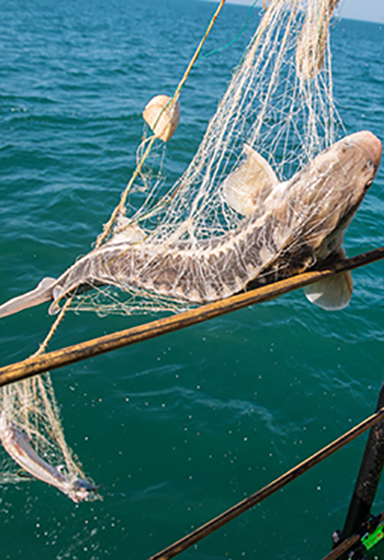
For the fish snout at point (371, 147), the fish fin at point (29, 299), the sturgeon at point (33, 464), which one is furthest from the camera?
the sturgeon at point (33, 464)

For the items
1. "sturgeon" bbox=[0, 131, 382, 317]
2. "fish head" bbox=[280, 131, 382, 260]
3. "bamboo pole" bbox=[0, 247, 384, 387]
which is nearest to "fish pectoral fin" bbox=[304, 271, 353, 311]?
"sturgeon" bbox=[0, 131, 382, 317]

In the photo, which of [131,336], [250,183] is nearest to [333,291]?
[250,183]

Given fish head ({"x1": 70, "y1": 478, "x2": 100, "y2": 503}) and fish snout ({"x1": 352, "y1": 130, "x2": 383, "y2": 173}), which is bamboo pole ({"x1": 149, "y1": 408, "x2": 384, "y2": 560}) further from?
fish head ({"x1": 70, "y1": 478, "x2": 100, "y2": 503})

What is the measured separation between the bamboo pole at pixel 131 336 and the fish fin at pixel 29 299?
2050 millimetres

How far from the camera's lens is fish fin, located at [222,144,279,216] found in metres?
3.28

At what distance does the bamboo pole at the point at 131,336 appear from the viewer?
131 centimetres

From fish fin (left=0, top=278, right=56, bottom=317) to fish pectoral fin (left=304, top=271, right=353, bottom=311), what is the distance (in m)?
1.87

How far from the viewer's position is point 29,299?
343cm

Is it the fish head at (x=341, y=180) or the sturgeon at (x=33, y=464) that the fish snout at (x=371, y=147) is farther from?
the sturgeon at (x=33, y=464)


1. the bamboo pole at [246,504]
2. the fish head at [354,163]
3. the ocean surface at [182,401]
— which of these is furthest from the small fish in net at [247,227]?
the bamboo pole at [246,504]

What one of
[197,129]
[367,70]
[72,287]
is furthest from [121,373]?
[367,70]

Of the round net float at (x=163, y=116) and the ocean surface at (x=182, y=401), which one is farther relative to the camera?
the ocean surface at (x=182, y=401)

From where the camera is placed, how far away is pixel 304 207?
9.38 feet

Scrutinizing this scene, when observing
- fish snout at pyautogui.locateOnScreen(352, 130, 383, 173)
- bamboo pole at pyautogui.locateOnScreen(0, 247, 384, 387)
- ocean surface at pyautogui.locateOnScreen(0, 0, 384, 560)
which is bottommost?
ocean surface at pyautogui.locateOnScreen(0, 0, 384, 560)
